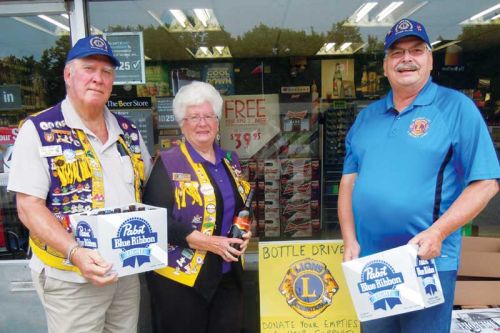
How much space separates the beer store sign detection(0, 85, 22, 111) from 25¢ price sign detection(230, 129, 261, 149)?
96.8 inches

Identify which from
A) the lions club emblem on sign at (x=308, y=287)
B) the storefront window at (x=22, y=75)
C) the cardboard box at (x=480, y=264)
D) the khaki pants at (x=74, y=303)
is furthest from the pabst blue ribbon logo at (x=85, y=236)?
the cardboard box at (x=480, y=264)

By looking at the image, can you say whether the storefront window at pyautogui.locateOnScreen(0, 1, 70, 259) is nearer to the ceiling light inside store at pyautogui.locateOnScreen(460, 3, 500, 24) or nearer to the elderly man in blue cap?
the elderly man in blue cap

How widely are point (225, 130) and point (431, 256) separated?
3.71 m

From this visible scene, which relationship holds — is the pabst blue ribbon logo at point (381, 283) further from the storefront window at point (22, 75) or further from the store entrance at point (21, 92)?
the storefront window at point (22, 75)

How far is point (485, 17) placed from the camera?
5.06 metres

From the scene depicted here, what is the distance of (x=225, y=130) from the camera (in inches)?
196

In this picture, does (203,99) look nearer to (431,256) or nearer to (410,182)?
(410,182)

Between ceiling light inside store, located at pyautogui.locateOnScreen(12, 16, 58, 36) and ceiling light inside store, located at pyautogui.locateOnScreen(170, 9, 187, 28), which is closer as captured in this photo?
ceiling light inside store, located at pyautogui.locateOnScreen(12, 16, 58, 36)

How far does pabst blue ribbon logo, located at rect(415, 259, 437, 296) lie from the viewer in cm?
146

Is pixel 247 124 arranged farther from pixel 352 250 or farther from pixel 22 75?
pixel 352 250

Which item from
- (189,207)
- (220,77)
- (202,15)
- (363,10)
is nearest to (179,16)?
(202,15)

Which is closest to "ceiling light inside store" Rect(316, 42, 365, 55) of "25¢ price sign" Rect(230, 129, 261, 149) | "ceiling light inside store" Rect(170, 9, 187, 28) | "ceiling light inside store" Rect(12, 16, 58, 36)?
"25¢ price sign" Rect(230, 129, 261, 149)

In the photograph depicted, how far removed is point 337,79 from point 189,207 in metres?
4.51

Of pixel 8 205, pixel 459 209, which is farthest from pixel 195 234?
pixel 8 205
